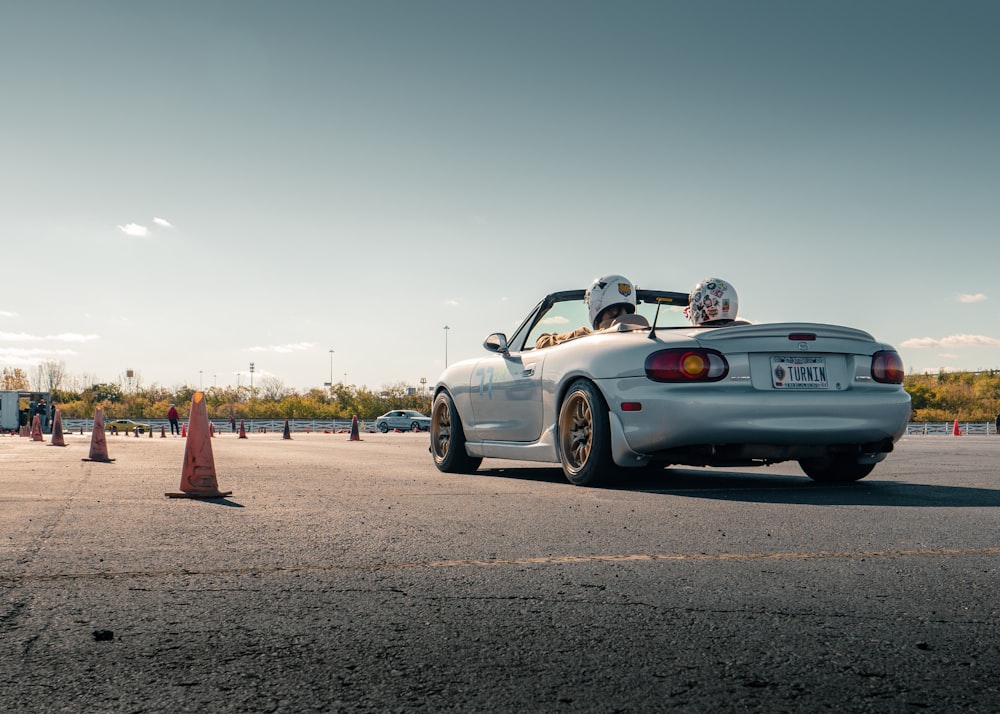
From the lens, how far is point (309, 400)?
110250mm

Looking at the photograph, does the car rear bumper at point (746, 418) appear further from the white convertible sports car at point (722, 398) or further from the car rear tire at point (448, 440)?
the car rear tire at point (448, 440)

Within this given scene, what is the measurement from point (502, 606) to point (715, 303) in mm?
5005

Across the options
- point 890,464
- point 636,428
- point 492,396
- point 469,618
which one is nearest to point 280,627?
point 469,618

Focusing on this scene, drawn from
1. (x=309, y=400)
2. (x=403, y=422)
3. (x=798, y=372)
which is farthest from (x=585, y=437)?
(x=309, y=400)

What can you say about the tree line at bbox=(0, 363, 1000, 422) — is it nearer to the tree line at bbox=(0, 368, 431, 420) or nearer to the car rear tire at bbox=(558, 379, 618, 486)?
the tree line at bbox=(0, 368, 431, 420)

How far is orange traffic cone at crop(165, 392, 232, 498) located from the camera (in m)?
6.76

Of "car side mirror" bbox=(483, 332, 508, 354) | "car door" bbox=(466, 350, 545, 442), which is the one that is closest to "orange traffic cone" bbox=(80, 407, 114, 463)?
"car door" bbox=(466, 350, 545, 442)

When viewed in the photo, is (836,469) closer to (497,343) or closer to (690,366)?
(690,366)

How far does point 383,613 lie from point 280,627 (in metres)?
0.33

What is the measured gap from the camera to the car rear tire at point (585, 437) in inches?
275

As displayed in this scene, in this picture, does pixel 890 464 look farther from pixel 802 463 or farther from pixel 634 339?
pixel 634 339

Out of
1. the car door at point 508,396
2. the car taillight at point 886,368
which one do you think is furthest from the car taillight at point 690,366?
the car door at point 508,396

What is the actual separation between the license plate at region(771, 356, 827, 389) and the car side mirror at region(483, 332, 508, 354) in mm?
2728

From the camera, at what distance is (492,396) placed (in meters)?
8.66
